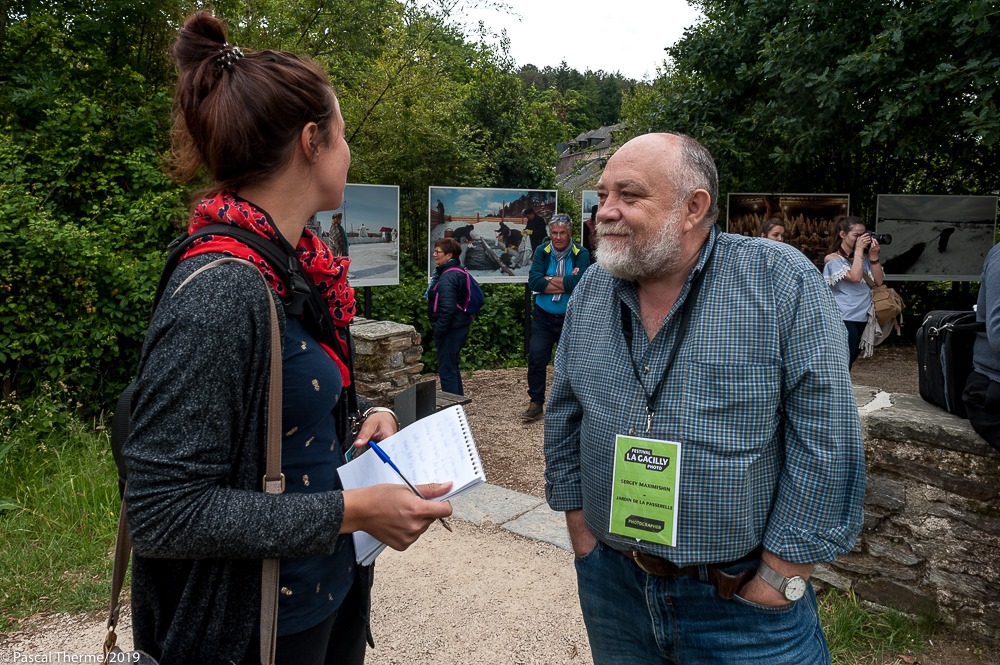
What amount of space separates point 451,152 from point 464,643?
10231 mm

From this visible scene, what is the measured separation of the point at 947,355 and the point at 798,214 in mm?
8968

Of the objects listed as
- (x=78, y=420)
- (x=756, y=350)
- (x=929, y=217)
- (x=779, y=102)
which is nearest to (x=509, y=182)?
(x=779, y=102)

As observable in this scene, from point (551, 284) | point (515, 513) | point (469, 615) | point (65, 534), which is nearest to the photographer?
point (469, 615)

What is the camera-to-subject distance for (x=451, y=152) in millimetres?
12438

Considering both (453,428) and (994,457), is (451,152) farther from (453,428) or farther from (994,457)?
(453,428)

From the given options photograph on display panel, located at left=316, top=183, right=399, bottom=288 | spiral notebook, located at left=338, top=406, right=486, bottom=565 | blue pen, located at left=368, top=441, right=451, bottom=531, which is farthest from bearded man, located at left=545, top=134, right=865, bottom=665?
photograph on display panel, located at left=316, top=183, right=399, bottom=288

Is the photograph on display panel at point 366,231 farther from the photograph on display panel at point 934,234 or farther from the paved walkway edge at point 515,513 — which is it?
the photograph on display panel at point 934,234

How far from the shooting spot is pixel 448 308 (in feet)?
24.8

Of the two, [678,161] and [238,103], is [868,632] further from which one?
[238,103]

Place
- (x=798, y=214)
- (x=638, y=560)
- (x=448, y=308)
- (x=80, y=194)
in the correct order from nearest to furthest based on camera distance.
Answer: (x=638, y=560) → (x=80, y=194) → (x=448, y=308) → (x=798, y=214)

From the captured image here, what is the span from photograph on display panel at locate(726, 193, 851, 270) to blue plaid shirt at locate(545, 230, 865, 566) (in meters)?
10.2

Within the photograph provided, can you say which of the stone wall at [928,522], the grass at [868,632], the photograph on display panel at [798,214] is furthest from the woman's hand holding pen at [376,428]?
the photograph on display panel at [798,214]

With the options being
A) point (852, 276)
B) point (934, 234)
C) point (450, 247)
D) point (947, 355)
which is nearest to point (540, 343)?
point (450, 247)

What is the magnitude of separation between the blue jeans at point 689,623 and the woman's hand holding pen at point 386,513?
72cm
